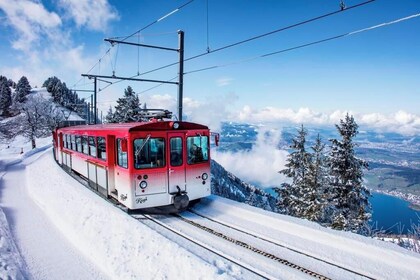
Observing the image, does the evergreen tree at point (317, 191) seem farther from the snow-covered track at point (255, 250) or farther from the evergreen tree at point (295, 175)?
the snow-covered track at point (255, 250)

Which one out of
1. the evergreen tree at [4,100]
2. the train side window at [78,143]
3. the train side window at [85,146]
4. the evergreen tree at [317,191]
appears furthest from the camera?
the evergreen tree at [4,100]

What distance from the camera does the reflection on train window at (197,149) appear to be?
36.7 ft

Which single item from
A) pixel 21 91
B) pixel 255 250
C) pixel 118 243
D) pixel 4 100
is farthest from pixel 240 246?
pixel 21 91

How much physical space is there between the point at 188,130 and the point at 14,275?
649 centimetres

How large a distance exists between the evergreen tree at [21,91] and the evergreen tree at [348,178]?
115516 mm

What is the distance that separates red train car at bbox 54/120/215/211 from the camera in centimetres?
1006

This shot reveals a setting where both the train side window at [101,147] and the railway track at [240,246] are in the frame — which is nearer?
the railway track at [240,246]

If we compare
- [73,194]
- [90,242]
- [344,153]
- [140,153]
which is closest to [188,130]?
[140,153]

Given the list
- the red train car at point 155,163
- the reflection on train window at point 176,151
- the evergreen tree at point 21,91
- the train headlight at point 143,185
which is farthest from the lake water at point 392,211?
the evergreen tree at point 21,91

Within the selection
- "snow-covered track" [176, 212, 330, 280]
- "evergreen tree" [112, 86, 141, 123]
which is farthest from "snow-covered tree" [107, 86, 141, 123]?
"snow-covered track" [176, 212, 330, 280]

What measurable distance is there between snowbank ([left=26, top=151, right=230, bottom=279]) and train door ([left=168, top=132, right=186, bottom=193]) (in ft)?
6.24

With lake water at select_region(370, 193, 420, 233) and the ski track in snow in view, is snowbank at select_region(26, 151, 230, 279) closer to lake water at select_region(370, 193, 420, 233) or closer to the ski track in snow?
the ski track in snow

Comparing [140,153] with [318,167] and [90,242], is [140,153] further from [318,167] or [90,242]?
[318,167]

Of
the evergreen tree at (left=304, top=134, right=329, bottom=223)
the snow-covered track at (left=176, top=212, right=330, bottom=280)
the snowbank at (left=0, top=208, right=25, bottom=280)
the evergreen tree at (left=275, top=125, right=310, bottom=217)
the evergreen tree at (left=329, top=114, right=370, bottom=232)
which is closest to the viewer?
the snow-covered track at (left=176, top=212, right=330, bottom=280)
